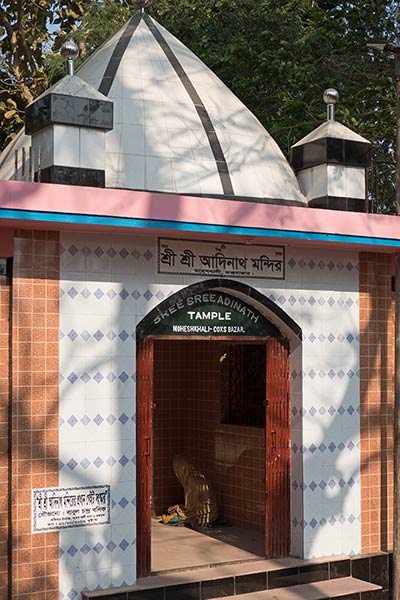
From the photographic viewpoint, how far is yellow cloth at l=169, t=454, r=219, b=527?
440 inches

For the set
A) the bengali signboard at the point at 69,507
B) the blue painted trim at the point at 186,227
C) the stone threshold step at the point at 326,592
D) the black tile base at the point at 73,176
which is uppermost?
the black tile base at the point at 73,176

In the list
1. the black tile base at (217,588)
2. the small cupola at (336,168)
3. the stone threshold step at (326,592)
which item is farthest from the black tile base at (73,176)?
the stone threshold step at (326,592)

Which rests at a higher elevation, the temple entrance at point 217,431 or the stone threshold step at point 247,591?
the temple entrance at point 217,431

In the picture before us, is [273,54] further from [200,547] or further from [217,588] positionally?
[217,588]

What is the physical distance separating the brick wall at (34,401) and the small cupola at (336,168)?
10.5 ft

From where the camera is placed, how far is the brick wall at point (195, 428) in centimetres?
1127

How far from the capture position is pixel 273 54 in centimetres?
1567

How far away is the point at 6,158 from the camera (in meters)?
10.6

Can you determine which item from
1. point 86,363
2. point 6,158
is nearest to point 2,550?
point 86,363

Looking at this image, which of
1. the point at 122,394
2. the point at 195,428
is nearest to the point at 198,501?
the point at 195,428

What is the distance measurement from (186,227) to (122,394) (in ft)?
4.99

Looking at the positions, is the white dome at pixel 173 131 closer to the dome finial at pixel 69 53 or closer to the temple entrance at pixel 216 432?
the dome finial at pixel 69 53

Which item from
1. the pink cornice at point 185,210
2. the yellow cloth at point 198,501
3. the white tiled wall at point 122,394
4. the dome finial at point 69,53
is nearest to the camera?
the pink cornice at point 185,210

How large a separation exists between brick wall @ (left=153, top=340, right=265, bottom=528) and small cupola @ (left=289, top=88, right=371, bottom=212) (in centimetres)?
269
